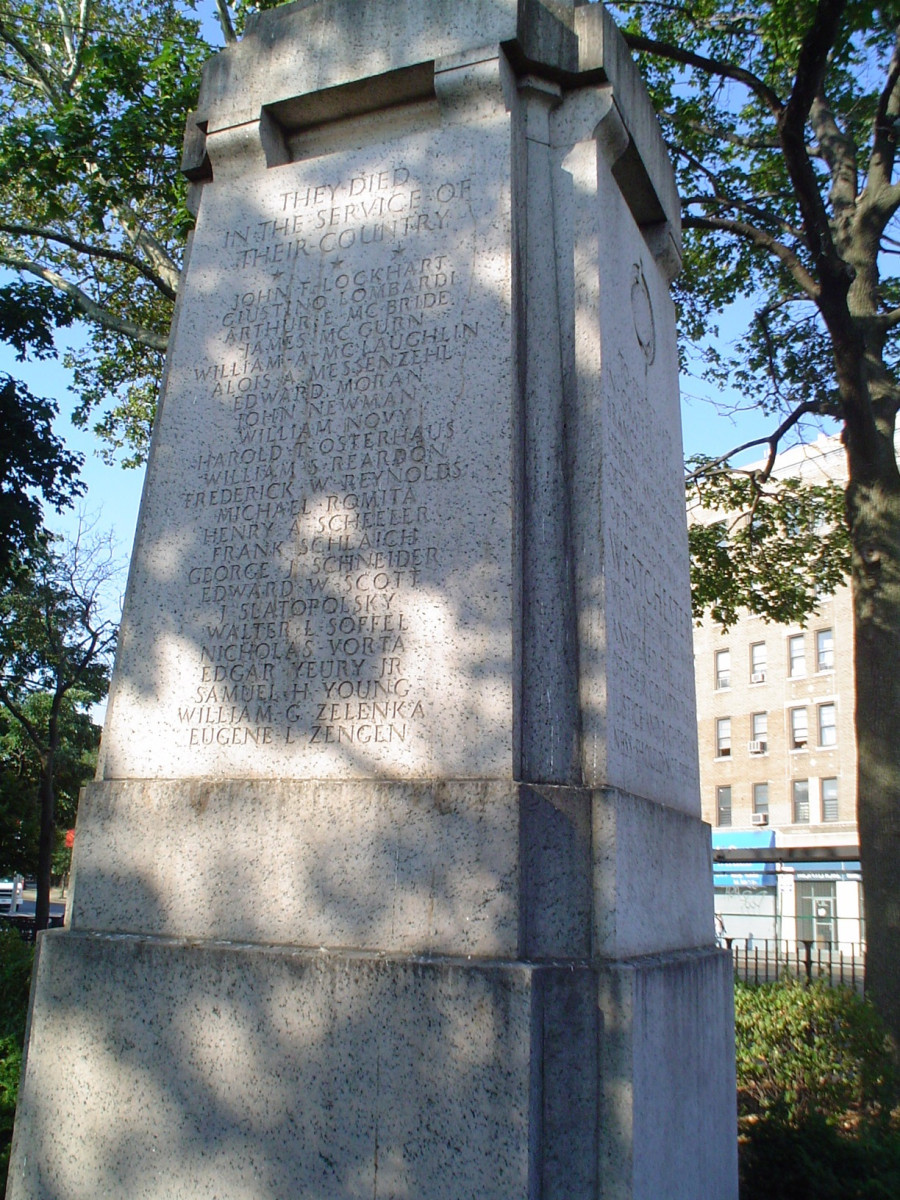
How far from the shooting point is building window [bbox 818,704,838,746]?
39.4m

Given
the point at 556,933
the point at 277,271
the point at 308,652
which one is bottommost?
the point at 556,933

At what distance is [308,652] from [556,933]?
4.31 ft

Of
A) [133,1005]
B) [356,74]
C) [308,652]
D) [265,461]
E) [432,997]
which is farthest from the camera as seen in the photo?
[356,74]

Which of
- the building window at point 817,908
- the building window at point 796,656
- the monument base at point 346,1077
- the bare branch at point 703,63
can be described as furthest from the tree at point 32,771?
the building window at point 796,656

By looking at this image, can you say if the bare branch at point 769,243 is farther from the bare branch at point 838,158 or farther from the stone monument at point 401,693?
the stone monument at point 401,693

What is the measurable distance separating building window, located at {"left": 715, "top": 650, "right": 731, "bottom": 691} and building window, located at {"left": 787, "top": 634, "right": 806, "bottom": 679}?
3.06 meters

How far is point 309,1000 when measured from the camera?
10.3 feet

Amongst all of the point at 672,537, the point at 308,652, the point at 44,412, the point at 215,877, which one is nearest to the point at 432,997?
the point at 215,877

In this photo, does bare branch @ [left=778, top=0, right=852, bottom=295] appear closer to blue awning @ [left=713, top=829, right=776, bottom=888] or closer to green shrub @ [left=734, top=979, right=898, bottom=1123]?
green shrub @ [left=734, top=979, right=898, bottom=1123]

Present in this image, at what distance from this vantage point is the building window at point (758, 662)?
42372 millimetres

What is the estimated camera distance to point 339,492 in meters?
3.86

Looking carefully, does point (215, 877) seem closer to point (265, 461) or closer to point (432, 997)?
point (432, 997)

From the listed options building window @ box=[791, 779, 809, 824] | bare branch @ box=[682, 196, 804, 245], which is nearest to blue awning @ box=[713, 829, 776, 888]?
building window @ box=[791, 779, 809, 824]

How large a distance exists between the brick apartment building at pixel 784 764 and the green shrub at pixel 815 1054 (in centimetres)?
2851
